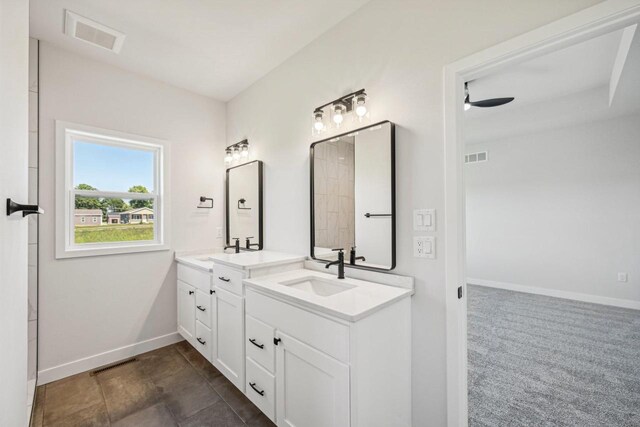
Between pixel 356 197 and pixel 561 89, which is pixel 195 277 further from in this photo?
pixel 561 89

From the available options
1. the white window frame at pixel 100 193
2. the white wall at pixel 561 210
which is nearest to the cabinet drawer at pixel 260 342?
the white window frame at pixel 100 193

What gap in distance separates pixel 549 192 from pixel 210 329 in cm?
522

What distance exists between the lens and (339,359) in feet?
4.05

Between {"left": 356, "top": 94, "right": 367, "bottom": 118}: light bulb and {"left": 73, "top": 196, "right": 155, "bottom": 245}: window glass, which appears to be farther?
{"left": 73, "top": 196, "right": 155, "bottom": 245}: window glass

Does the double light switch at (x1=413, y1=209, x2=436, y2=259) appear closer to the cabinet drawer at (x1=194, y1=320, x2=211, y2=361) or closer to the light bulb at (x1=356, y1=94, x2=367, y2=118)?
the light bulb at (x1=356, y1=94, x2=367, y2=118)

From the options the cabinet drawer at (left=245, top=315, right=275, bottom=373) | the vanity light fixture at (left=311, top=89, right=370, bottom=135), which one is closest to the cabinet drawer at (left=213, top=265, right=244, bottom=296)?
the cabinet drawer at (left=245, top=315, right=275, bottom=373)

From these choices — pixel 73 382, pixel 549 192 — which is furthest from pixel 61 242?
pixel 549 192

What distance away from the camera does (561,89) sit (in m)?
3.50

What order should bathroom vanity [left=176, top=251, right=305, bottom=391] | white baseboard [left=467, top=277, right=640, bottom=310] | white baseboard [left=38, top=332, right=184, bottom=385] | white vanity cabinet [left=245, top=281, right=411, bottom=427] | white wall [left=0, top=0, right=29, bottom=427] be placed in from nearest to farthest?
white wall [left=0, top=0, right=29, bottom=427] → white vanity cabinet [left=245, top=281, right=411, bottom=427] → bathroom vanity [left=176, top=251, right=305, bottom=391] → white baseboard [left=38, top=332, right=184, bottom=385] → white baseboard [left=467, top=277, right=640, bottom=310]

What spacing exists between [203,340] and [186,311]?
445mm

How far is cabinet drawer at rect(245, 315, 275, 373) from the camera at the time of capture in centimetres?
162

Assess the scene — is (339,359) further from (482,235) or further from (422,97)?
(482,235)

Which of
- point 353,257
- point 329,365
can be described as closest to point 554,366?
point 353,257

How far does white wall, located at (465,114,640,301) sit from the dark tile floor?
4.76 meters
